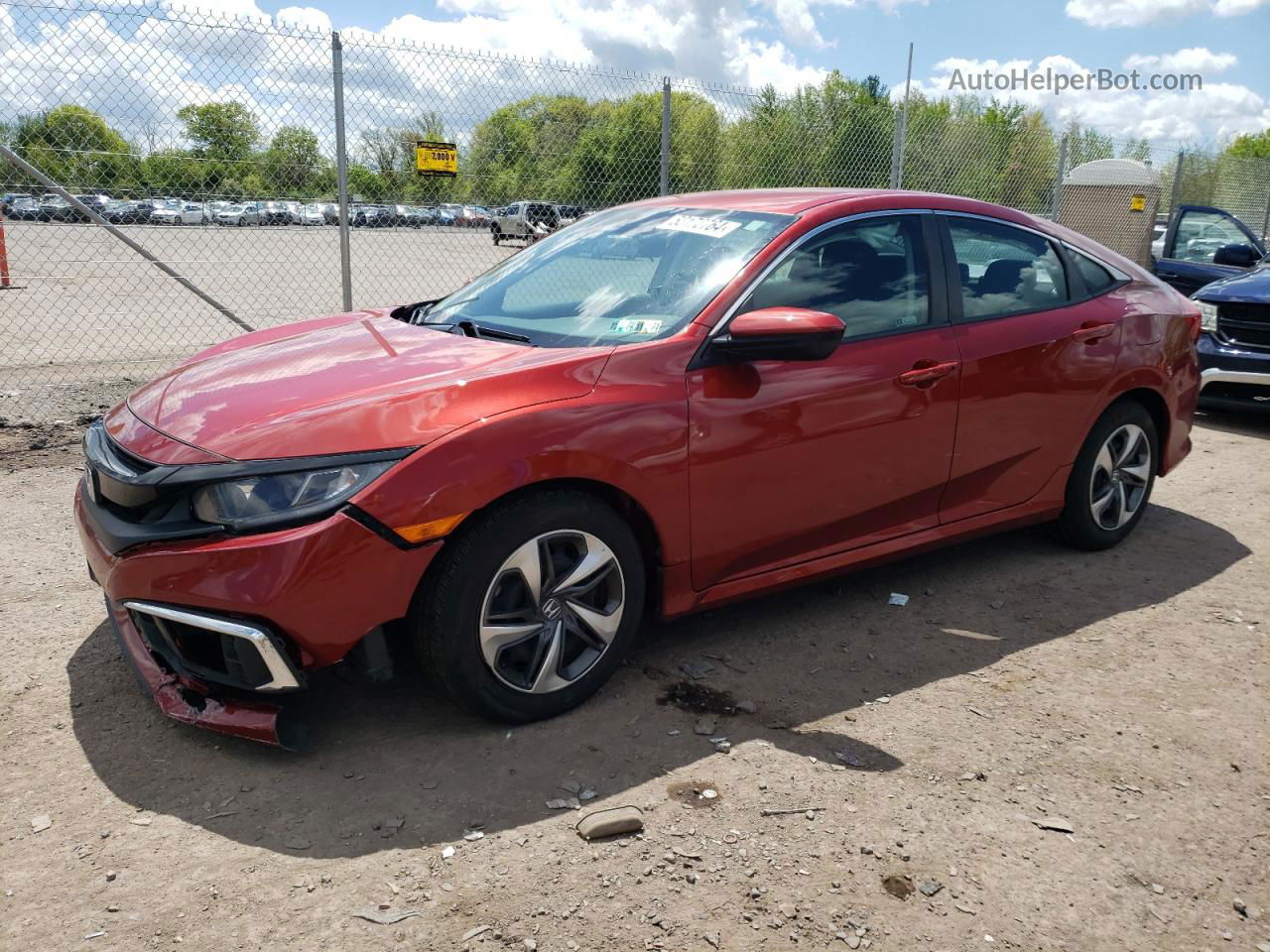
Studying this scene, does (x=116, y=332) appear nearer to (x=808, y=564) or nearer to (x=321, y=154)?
(x=321, y=154)

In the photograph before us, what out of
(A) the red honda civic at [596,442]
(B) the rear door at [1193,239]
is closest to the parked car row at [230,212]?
(A) the red honda civic at [596,442]

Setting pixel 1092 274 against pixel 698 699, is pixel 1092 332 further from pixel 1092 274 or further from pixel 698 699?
pixel 698 699

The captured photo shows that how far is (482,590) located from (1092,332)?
3.05 metres

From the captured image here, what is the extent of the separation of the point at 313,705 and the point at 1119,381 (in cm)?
368

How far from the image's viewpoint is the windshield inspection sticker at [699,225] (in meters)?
3.87

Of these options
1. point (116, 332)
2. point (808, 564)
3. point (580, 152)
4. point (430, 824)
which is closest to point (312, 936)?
point (430, 824)

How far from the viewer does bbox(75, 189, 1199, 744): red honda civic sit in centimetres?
285

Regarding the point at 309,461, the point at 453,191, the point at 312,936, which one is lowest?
the point at 312,936

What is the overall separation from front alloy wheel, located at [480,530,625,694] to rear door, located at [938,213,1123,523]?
164 centimetres

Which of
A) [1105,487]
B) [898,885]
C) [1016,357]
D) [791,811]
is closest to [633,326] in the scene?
[791,811]

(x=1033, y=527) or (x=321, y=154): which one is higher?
(x=321, y=154)

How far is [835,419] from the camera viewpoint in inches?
146

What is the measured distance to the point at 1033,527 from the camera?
534 centimetres

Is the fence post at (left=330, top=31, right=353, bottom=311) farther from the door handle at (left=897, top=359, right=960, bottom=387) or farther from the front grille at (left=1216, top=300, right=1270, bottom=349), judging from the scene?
the front grille at (left=1216, top=300, right=1270, bottom=349)
